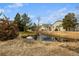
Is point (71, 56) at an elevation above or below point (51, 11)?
below

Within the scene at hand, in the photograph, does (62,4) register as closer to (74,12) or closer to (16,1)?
(74,12)

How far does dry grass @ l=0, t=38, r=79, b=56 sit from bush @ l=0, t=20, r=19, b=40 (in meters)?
0.05

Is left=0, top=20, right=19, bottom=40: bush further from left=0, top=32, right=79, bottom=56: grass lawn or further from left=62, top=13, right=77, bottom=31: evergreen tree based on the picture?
left=62, top=13, right=77, bottom=31: evergreen tree

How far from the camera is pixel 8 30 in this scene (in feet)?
16.0

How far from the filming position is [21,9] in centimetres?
488

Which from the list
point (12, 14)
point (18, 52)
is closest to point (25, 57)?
point (18, 52)

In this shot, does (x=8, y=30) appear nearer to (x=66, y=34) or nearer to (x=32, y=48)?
(x=32, y=48)

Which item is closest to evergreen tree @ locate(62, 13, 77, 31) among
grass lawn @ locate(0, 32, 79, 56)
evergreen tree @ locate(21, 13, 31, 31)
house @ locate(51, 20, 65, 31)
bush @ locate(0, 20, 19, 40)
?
house @ locate(51, 20, 65, 31)

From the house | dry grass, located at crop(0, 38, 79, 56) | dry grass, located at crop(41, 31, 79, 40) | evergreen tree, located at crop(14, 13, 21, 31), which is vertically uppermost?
evergreen tree, located at crop(14, 13, 21, 31)

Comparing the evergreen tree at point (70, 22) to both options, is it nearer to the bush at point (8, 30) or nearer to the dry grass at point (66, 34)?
the dry grass at point (66, 34)

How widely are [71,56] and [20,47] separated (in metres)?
0.51

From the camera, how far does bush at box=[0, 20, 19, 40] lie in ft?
16.0

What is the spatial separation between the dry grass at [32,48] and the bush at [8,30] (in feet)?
0.16

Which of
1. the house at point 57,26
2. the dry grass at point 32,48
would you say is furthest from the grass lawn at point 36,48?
the house at point 57,26
